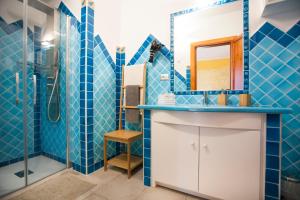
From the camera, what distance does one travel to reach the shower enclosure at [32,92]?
1.65m

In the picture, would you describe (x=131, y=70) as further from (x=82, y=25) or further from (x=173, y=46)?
(x=82, y=25)

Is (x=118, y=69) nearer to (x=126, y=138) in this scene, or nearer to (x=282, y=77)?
(x=126, y=138)

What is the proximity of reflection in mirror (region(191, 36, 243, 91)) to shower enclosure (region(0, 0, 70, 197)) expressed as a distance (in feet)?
5.22

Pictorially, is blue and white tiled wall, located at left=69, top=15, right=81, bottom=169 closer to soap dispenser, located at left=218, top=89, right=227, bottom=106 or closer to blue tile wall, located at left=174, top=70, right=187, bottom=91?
blue tile wall, located at left=174, top=70, right=187, bottom=91

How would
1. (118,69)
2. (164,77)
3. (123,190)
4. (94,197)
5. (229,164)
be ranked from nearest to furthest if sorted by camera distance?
1. (229,164)
2. (94,197)
3. (123,190)
4. (164,77)
5. (118,69)

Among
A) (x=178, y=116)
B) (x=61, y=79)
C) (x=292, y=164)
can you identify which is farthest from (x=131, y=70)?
(x=292, y=164)

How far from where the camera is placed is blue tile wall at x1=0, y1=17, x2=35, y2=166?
1656 millimetres

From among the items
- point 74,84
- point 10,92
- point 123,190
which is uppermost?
point 74,84

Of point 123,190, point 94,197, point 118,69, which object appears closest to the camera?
point 94,197

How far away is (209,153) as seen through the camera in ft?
4.12

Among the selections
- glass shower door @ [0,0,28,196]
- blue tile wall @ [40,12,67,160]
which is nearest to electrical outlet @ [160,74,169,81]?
blue tile wall @ [40,12,67,160]

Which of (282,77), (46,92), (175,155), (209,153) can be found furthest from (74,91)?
(282,77)

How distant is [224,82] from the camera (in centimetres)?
165

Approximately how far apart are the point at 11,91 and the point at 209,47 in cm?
224
